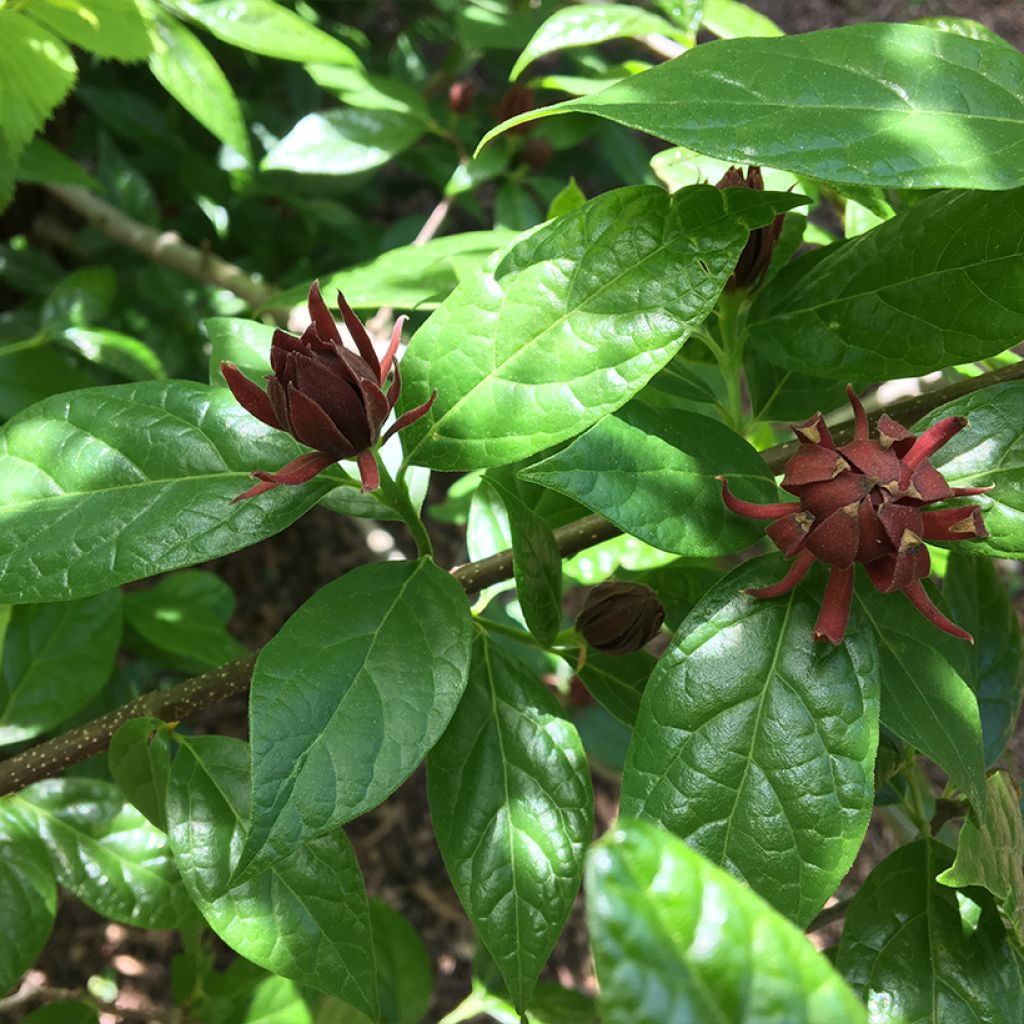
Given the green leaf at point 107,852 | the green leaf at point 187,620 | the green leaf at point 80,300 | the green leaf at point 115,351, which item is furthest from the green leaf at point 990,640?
the green leaf at point 80,300

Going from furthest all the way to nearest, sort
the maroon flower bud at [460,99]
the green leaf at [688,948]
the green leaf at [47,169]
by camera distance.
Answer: the maroon flower bud at [460,99]
the green leaf at [47,169]
the green leaf at [688,948]

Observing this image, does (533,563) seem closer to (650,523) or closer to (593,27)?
(650,523)

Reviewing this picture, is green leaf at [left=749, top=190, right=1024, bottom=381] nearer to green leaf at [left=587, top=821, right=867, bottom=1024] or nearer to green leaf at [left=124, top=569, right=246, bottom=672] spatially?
green leaf at [left=587, top=821, right=867, bottom=1024]

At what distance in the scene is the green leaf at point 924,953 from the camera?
83cm

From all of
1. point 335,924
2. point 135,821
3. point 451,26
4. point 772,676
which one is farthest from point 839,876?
point 451,26

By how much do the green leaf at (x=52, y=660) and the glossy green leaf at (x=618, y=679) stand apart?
2.06 ft

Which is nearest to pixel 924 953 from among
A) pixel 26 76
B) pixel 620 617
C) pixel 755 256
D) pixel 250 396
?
pixel 620 617

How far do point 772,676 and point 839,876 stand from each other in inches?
5.4

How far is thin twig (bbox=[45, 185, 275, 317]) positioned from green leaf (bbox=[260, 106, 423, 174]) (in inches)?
9.3

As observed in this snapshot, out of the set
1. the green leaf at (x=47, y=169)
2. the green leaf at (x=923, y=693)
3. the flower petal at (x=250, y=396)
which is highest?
the flower petal at (x=250, y=396)

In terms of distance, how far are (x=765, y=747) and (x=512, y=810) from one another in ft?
0.75

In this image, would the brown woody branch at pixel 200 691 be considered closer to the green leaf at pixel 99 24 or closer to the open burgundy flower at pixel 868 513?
the open burgundy flower at pixel 868 513

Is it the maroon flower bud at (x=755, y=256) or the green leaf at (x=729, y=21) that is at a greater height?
the green leaf at (x=729, y=21)

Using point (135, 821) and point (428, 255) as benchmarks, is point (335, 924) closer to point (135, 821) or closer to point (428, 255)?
point (135, 821)
